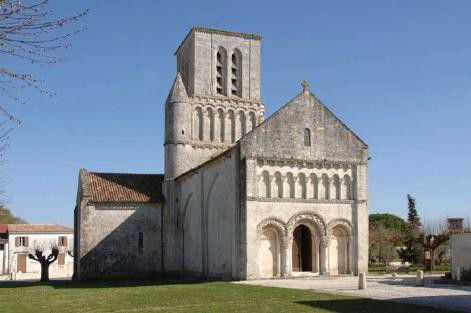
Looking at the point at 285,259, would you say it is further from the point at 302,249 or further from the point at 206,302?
the point at 206,302

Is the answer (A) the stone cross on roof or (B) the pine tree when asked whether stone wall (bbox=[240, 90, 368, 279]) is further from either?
(B) the pine tree

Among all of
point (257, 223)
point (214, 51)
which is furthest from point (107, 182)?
point (257, 223)

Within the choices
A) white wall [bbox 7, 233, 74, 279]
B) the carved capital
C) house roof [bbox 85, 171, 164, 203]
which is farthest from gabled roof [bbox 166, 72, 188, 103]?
white wall [bbox 7, 233, 74, 279]

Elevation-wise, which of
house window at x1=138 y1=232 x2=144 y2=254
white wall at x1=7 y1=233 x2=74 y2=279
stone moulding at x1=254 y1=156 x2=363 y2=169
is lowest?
white wall at x1=7 y1=233 x2=74 y2=279

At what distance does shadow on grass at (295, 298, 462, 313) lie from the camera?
18828mm

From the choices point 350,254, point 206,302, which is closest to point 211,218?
→ point 350,254

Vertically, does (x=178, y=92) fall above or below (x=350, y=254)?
above

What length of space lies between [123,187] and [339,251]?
59.0 ft

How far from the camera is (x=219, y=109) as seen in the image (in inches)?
1896

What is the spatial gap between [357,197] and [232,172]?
8.24 m

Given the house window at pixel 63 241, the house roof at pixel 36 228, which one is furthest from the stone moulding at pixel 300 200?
the house window at pixel 63 241

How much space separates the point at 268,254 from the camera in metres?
35.2

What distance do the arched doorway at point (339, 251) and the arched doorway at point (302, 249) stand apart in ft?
4.63

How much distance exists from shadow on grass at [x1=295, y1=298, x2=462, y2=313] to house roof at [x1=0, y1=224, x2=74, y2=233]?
6660 centimetres
